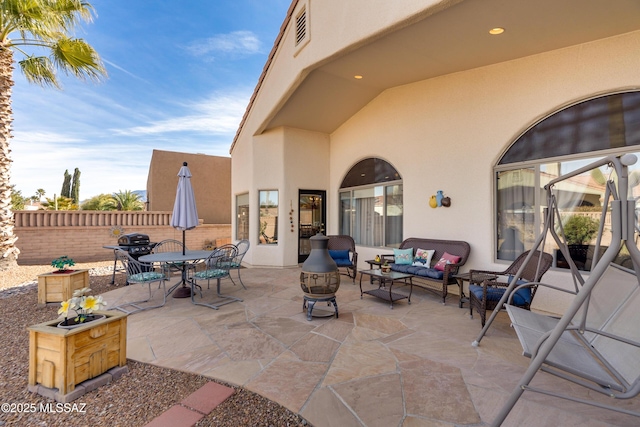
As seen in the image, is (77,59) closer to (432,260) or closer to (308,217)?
(308,217)

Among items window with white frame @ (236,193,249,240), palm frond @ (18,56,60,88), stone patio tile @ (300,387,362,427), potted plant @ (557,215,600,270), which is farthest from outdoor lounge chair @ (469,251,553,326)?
palm frond @ (18,56,60,88)

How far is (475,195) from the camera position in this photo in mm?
5344

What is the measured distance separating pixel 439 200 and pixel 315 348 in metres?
3.93

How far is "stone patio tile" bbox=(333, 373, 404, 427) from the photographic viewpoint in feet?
6.81

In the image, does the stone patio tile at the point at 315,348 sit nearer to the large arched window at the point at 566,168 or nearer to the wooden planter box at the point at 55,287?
the large arched window at the point at 566,168

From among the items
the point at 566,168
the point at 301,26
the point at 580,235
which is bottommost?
the point at 580,235

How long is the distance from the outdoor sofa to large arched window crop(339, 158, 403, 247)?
80 centimetres

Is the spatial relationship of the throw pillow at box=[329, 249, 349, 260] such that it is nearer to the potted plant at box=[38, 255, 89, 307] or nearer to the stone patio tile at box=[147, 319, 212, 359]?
the stone patio tile at box=[147, 319, 212, 359]

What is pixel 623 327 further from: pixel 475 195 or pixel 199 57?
pixel 199 57

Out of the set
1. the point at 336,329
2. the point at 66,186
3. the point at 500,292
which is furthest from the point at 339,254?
the point at 66,186

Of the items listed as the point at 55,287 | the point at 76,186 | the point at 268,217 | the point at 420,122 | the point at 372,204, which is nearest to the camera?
the point at 55,287

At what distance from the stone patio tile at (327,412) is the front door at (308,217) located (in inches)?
243

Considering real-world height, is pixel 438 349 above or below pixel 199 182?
below

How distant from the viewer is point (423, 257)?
18.8 feet
